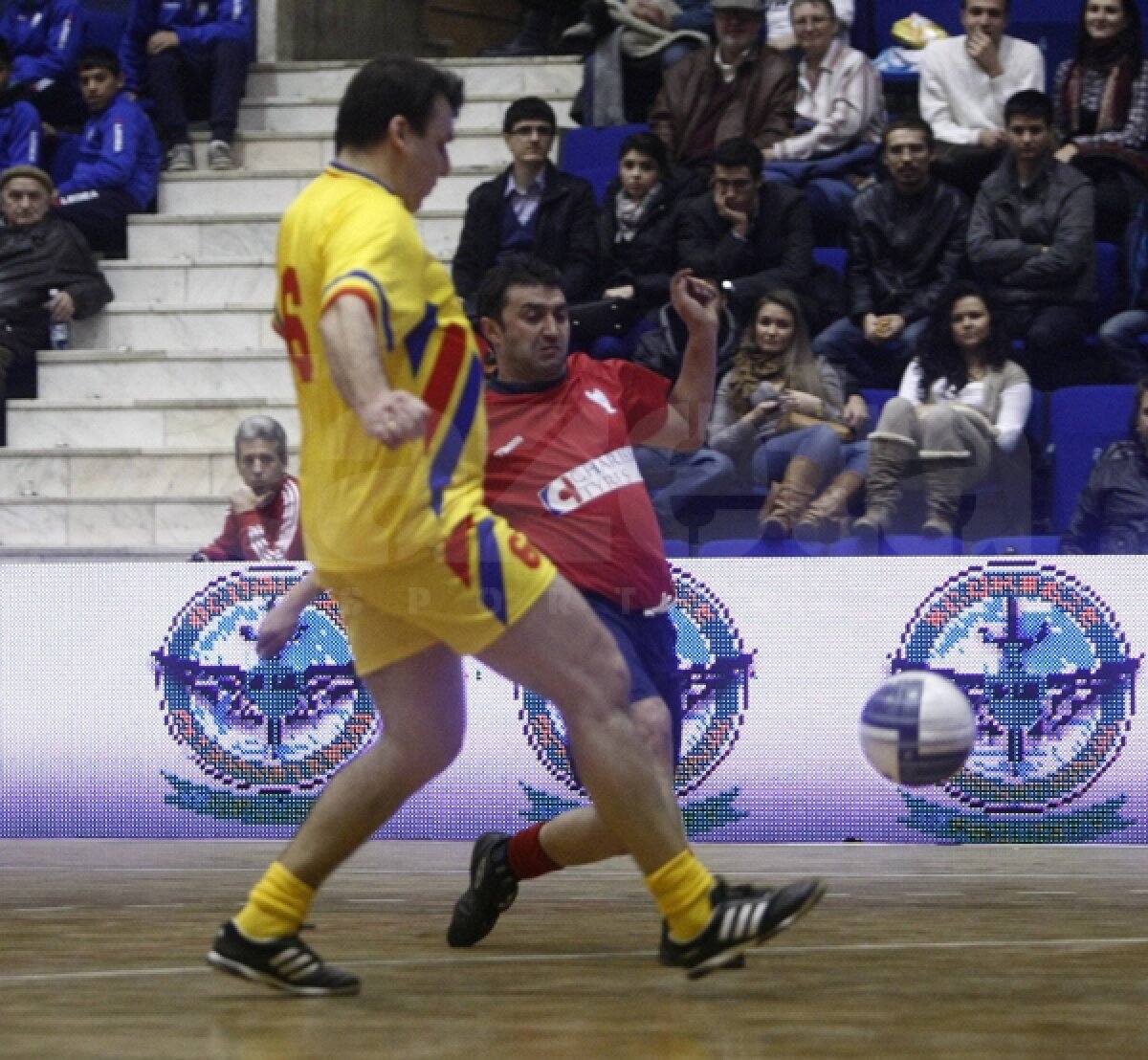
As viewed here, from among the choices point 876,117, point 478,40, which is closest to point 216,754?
point 876,117

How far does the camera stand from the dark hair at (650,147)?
12.1 meters

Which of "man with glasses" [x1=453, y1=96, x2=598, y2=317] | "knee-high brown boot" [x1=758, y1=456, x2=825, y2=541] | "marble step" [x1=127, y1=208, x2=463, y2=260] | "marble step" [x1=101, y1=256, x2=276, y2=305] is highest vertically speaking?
"man with glasses" [x1=453, y1=96, x2=598, y2=317]

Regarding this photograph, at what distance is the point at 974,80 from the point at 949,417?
9.76 feet

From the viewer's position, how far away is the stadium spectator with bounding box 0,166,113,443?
44.0 ft

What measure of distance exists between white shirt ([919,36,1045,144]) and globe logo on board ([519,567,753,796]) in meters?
3.98

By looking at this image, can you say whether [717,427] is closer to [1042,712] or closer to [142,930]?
[1042,712]

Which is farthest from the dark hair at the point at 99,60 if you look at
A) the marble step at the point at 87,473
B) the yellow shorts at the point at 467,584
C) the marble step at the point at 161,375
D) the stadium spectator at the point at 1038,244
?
the yellow shorts at the point at 467,584

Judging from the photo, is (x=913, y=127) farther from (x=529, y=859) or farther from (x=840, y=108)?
(x=529, y=859)

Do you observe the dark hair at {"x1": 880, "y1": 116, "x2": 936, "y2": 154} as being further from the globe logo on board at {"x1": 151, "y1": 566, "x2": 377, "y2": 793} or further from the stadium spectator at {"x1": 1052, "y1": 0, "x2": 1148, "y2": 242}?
the globe logo on board at {"x1": 151, "y1": 566, "x2": 377, "y2": 793}

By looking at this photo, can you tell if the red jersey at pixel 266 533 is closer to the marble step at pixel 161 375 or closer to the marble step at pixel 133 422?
the marble step at pixel 133 422

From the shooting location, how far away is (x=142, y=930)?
6.27 meters

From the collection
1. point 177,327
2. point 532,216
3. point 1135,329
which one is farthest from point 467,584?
point 177,327

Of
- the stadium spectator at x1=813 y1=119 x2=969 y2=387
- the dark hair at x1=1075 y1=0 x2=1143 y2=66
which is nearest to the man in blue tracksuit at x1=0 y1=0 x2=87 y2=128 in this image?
the stadium spectator at x1=813 y1=119 x2=969 y2=387

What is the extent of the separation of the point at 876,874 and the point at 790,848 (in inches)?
53.5
